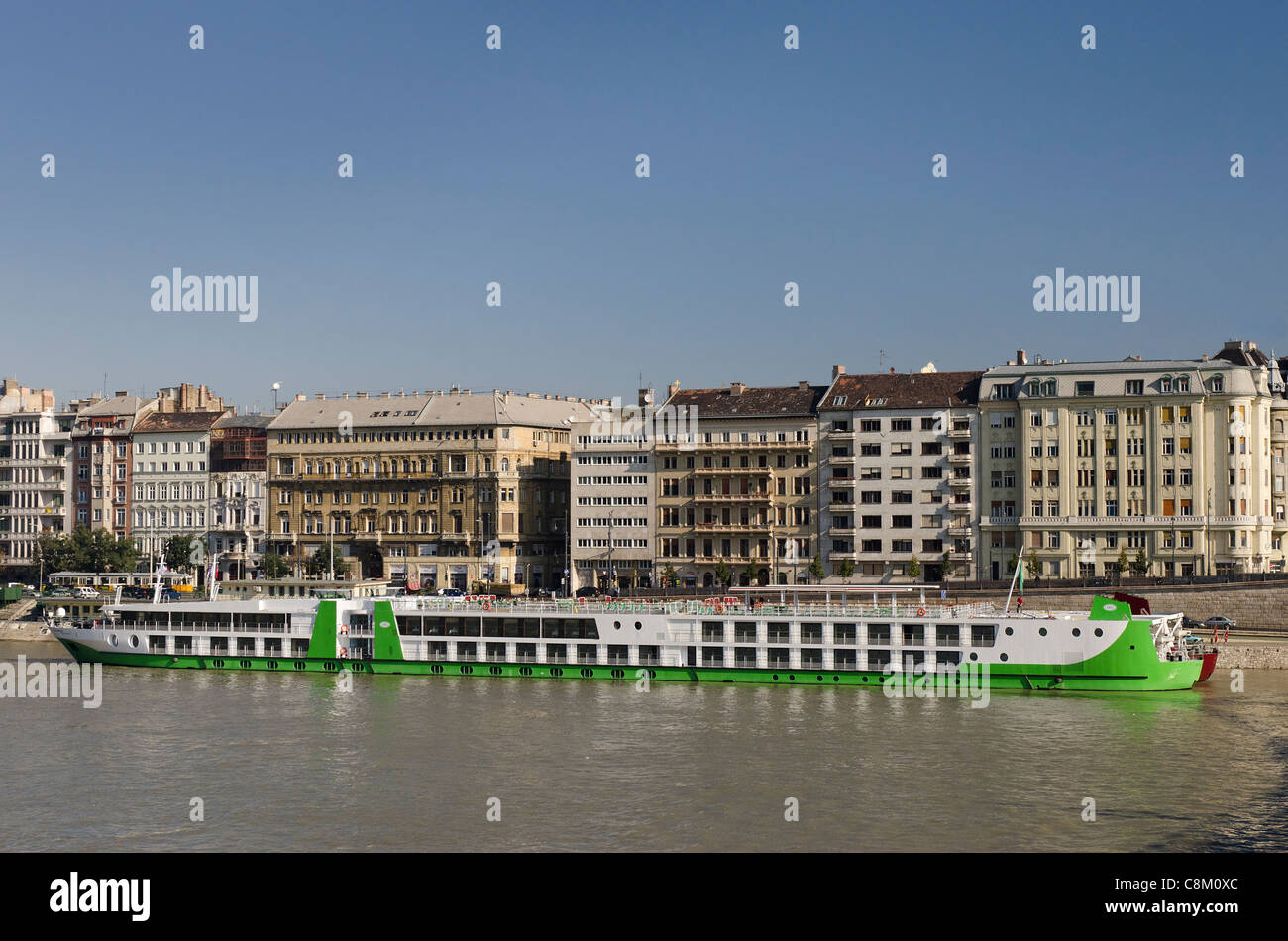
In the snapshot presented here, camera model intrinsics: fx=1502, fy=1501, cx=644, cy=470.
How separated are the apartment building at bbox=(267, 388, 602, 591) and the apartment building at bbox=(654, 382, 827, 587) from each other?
1383 centimetres

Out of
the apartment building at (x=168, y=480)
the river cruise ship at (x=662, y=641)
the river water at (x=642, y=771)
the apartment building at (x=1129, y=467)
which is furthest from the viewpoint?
the apartment building at (x=168, y=480)

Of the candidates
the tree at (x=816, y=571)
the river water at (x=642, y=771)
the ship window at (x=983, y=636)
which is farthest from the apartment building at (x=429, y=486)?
the ship window at (x=983, y=636)

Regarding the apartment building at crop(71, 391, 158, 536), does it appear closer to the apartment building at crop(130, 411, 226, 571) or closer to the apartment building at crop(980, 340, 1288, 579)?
the apartment building at crop(130, 411, 226, 571)

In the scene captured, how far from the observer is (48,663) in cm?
8506

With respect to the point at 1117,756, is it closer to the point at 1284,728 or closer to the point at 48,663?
the point at 1284,728

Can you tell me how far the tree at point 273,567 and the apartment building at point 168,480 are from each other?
1074 cm

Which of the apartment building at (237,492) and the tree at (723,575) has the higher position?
the apartment building at (237,492)

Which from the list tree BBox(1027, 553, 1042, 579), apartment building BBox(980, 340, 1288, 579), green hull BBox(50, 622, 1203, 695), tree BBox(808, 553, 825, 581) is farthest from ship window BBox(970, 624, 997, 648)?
tree BBox(808, 553, 825, 581)

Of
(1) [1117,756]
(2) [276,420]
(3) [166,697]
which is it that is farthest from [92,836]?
(2) [276,420]

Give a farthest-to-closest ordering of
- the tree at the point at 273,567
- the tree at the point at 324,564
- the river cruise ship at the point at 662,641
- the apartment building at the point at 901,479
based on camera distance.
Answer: the tree at the point at 324,564 → the tree at the point at 273,567 → the apartment building at the point at 901,479 → the river cruise ship at the point at 662,641

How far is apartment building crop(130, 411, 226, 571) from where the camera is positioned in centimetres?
13288

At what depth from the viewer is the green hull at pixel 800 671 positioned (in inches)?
2611

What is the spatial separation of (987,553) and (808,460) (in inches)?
592

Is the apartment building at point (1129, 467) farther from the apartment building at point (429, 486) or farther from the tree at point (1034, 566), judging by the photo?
the apartment building at point (429, 486)
